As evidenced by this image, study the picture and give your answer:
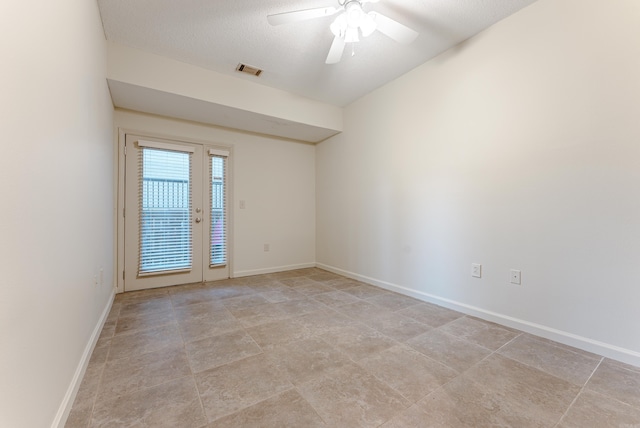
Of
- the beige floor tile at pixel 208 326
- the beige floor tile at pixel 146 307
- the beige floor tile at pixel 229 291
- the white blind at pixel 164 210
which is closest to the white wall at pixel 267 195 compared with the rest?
the white blind at pixel 164 210

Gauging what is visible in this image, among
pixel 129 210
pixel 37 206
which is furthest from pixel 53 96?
pixel 129 210

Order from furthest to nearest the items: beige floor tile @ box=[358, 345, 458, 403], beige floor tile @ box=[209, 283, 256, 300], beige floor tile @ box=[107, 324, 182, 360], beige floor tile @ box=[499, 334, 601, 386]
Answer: beige floor tile @ box=[209, 283, 256, 300] → beige floor tile @ box=[107, 324, 182, 360] → beige floor tile @ box=[499, 334, 601, 386] → beige floor tile @ box=[358, 345, 458, 403]

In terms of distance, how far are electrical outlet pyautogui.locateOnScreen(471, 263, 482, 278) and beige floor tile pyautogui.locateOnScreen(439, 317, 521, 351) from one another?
39cm

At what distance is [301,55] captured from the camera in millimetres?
2697

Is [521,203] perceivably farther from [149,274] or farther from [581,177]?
[149,274]

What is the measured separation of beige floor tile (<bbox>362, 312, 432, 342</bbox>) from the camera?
6.88ft

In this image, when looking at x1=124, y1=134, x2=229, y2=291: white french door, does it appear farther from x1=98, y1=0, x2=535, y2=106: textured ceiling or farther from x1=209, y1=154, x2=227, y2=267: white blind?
x1=98, y1=0, x2=535, y2=106: textured ceiling

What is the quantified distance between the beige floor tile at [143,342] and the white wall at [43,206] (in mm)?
242

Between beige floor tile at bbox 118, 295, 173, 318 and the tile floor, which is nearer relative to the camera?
the tile floor

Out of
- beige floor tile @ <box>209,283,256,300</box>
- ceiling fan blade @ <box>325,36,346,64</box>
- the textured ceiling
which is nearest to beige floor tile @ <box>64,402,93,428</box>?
beige floor tile @ <box>209,283,256,300</box>

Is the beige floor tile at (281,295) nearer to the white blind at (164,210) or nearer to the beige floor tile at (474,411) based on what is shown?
the white blind at (164,210)

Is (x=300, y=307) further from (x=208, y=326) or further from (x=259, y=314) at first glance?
(x=208, y=326)

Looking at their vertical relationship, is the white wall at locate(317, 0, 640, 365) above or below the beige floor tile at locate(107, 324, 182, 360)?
above

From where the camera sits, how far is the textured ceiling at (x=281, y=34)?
2.09m
